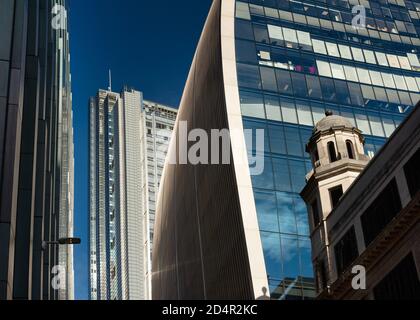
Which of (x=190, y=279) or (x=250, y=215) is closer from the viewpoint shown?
(x=250, y=215)

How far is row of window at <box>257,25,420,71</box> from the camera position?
65000mm

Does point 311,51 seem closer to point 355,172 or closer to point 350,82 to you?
point 350,82

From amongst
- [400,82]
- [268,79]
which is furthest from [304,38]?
[400,82]

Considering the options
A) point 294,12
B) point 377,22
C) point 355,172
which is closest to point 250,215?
point 355,172

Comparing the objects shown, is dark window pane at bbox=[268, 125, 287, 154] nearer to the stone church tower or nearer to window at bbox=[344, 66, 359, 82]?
the stone church tower

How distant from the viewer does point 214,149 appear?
193ft

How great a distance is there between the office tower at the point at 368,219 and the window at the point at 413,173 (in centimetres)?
5

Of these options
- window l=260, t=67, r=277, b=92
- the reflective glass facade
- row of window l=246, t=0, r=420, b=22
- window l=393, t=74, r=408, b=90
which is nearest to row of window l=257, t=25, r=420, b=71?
the reflective glass facade

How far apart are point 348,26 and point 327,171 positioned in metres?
29.3

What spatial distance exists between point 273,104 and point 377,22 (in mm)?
22381

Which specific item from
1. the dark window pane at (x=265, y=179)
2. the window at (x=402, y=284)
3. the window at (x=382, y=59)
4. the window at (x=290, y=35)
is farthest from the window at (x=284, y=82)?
the window at (x=402, y=284)

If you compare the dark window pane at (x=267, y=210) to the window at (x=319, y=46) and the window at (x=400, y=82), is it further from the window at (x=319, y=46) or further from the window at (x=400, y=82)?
the window at (x=400, y=82)

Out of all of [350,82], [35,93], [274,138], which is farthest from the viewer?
[350,82]

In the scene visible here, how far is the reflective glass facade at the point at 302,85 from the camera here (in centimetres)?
4978
